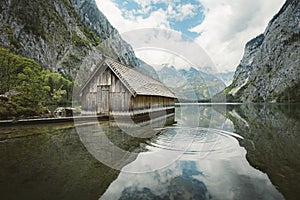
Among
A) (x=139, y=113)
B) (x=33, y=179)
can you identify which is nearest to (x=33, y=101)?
(x=139, y=113)

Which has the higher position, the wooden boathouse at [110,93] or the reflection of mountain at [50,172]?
the wooden boathouse at [110,93]

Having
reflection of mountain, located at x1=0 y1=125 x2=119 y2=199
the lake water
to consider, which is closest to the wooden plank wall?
the lake water

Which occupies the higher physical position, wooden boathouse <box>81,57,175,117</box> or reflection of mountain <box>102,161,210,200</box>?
wooden boathouse <box>81,57,175,117</box>

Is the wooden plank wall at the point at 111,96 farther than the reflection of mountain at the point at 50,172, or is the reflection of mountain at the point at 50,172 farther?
the wooden plank wall at the point at 111,96

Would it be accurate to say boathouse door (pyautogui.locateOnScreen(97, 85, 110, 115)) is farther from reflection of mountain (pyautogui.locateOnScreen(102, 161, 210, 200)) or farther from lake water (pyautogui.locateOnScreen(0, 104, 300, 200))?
reflection of mountain (pyautogui.locateOnScreen(102, 161, 210, 200))

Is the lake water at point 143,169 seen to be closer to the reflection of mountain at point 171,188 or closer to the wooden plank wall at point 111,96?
the reflection of mountain at point 171,188

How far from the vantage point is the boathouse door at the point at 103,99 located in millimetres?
17016

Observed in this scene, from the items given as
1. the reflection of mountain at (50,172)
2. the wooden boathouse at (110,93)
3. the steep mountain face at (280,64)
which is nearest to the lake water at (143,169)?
the reflection of mountain at (50,172)

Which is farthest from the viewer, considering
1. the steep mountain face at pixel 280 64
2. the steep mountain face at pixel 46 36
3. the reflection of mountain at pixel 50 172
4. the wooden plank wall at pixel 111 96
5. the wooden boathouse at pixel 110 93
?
the steep mountain face at pixel 280 64

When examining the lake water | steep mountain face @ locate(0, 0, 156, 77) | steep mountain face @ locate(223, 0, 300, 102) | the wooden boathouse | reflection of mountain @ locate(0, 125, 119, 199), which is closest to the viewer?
reflection of mountain @ locate(0, 125, 119, 199)

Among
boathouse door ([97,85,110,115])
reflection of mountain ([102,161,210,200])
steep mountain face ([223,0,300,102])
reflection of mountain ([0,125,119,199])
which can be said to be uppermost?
steep mountain face ([223,0,300,102])

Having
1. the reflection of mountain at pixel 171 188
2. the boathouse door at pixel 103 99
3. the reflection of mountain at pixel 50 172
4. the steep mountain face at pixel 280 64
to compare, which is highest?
the steep mountain face at pixel 280 64

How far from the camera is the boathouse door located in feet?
55.8

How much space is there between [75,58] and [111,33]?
8816 centimetres
